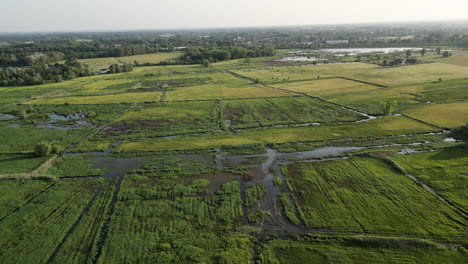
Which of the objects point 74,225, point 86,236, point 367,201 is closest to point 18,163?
point 74,225

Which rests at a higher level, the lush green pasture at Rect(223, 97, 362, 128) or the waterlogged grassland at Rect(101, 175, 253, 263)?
→ the lush green pasture at Rect(223, 97, 362, 128)

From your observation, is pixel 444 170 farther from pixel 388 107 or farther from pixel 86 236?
pixel 86 236

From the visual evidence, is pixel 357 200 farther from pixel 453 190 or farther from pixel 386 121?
pixel 386 121

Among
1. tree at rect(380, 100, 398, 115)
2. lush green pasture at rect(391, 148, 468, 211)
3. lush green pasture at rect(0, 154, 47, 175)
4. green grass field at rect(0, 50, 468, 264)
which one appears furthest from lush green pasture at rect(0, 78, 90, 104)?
lush green pasture at rect(391, 148, 468, 211)

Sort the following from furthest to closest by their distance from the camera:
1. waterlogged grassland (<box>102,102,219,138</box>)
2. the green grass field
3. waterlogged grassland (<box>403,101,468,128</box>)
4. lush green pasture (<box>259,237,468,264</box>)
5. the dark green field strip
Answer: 1. waterlogged grassland (<box>102,102,219,138</box>)
2. waterlogged grassland (<box>403,101,468,128</box>)
3. the dark green field strip
4. the green grass field
5. lush green pasture (<box>259,237,468,264</box>)

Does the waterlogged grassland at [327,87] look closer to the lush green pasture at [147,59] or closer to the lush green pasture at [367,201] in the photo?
the lush green pasture at [367,201]

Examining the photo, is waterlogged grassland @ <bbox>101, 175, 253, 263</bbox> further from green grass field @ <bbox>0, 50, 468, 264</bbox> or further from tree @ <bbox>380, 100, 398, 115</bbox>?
tree @ <bbox>380, 100, 398, 115</bbox>
